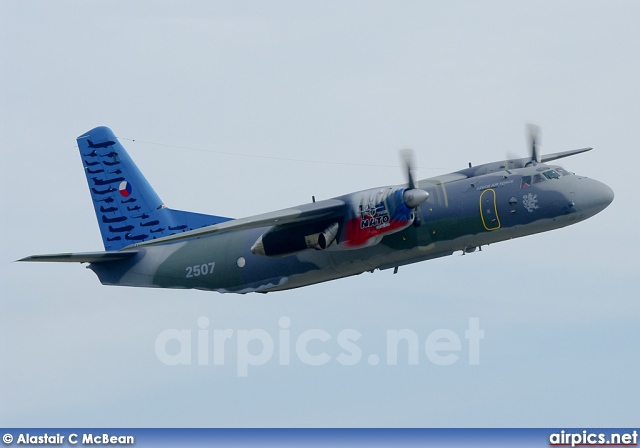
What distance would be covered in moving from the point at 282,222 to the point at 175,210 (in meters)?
7.70

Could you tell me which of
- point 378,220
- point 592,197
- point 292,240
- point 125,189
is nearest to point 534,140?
point 592,197

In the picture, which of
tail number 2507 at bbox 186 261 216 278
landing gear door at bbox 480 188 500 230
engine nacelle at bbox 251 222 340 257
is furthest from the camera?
tail number 2507 at bbox 186 261 216 278

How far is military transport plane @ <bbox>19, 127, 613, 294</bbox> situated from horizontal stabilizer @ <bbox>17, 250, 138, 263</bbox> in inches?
1.6

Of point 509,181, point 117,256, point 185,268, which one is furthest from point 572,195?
point 117,256

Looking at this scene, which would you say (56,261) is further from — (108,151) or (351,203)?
(351,203)

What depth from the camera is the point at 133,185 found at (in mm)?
41250

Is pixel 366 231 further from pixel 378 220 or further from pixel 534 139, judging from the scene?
pixel 534 139

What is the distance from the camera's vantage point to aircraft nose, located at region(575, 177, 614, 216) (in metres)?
32.4

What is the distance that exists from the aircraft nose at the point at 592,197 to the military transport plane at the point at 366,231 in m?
0.03

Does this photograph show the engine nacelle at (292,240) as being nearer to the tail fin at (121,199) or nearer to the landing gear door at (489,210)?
the landing gear door at (489,210)

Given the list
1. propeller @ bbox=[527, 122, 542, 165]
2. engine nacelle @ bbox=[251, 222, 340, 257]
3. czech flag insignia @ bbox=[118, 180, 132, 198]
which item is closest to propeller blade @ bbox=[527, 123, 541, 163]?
propeller @ bbox=[527, 122, 542, 165]

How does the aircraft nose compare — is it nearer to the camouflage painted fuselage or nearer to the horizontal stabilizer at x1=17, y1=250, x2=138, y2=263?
the camouflage painted fuselage

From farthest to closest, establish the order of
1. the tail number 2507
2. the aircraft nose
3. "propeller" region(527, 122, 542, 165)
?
1. the tail number 2507
2. "propeller" region(527, 122, 542, 165)
3. the aircraft nose

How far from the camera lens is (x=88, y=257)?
38.1m
